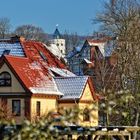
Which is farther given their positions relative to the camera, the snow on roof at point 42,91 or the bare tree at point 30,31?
the bare tree at point 30,31

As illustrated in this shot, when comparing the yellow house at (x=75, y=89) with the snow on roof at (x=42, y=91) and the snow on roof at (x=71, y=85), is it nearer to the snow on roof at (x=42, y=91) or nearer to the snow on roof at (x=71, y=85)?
the snow on roof at (x=71, y=85)

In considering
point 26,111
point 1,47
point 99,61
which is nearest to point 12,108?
point 26,111

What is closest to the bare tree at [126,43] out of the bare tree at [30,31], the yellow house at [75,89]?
the yellow house at [75,89]

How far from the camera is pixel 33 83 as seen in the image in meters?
47.1

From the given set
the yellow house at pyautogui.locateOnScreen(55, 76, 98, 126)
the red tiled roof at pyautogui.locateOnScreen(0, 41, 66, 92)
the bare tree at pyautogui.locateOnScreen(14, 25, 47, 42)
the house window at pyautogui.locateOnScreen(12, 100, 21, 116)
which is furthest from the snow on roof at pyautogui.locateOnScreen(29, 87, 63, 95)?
the bare tree at pyautogui.locateOnScreen(14, 25, 47, 42)

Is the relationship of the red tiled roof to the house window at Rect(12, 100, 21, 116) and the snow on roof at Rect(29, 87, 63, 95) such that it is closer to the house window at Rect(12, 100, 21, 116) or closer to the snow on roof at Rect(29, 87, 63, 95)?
the snow on roof at Rect(29, 87, 63, 95)

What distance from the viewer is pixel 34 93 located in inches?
1812

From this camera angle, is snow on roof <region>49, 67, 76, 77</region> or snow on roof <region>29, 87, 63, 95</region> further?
snow on roof <region>49, 67, 76, 77</region>

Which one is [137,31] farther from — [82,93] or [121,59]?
[82,93]

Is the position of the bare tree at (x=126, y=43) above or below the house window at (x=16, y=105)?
above

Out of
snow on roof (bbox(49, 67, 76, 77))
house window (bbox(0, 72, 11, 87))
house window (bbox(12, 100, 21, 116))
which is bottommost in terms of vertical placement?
house window (bbox(12, 100, 21, 116))

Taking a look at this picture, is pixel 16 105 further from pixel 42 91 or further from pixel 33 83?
pixel 42 91

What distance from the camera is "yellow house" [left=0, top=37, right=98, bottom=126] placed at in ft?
151

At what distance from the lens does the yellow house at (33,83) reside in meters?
46.1
